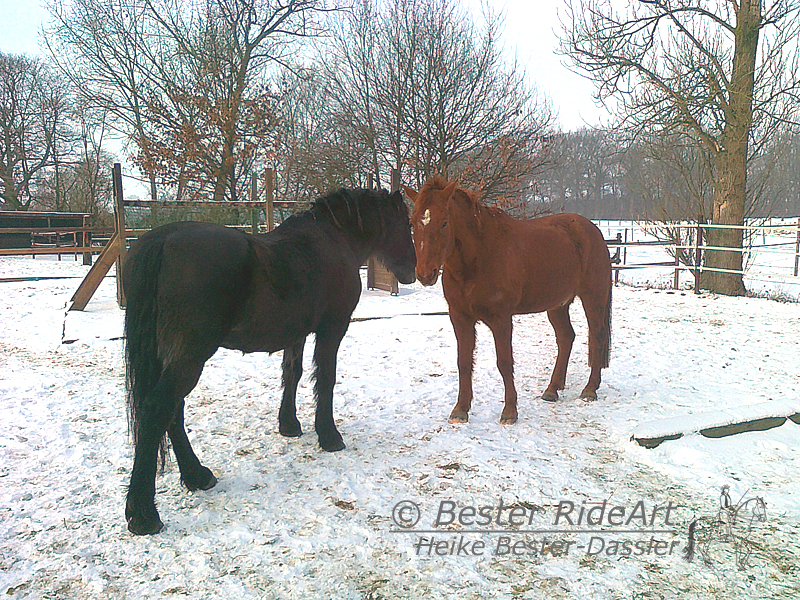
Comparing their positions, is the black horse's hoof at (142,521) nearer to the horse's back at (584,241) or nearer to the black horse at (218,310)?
the black horse at (218,310)

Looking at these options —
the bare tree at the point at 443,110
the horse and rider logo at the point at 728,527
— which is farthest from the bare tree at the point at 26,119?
the horse and rider logo at the point at 728,527

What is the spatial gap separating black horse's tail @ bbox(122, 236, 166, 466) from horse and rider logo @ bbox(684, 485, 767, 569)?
2691 millimetres

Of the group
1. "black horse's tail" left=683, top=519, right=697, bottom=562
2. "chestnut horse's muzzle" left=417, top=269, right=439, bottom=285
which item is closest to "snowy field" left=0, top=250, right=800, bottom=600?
"black horse's tail" left=683, top=519, right=697, bottom=562

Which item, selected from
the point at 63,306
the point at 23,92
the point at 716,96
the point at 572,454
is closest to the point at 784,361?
the point at 572,454

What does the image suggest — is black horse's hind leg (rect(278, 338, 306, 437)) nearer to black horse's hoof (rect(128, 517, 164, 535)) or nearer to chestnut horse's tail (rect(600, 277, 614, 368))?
black horse's hoof (rect(128, 517, 164, 535))

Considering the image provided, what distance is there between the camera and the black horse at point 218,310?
2.63m

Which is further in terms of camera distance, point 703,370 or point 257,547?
point 703,370

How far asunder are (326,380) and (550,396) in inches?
83.2

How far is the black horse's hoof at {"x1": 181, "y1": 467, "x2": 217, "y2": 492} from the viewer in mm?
2988

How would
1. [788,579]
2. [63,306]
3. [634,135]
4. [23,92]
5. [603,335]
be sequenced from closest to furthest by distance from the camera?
[788,579] → [603,335] → [63,306] → [634,135] → [23,92]

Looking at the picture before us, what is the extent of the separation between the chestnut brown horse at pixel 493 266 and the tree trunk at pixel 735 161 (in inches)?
319

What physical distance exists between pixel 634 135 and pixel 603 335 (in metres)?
8.28

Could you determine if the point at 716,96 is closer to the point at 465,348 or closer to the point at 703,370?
the point at 703,370

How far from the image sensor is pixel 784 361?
5.60 metres
